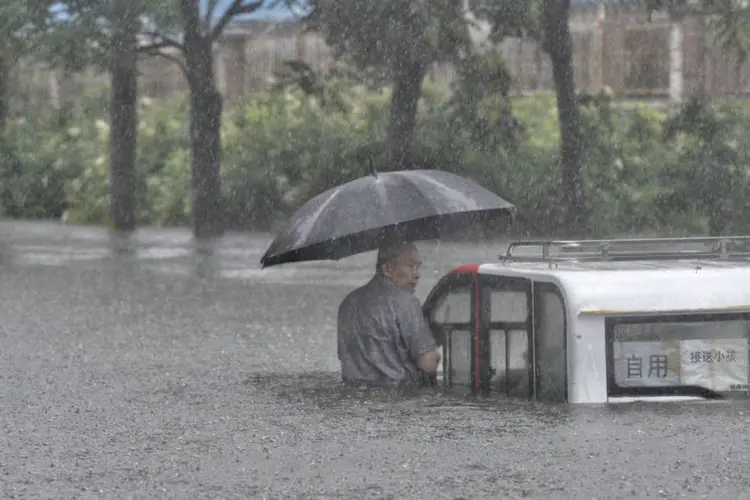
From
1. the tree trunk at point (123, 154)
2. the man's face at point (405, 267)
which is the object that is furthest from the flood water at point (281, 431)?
the tree trunk at point (123, 154)

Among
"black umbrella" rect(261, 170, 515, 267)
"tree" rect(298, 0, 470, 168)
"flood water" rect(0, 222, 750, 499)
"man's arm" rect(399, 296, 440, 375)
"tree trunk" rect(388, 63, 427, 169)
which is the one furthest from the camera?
"tree trunk" rect(388, 63, 427, 169)

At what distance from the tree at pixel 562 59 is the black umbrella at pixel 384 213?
18.5 m

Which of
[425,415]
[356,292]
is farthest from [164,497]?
[356,292]

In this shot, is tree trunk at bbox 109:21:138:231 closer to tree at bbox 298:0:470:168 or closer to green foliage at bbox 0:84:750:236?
green foliage at bbox 0:84:750:236

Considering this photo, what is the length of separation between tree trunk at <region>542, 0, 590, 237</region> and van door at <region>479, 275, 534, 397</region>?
19307 mm

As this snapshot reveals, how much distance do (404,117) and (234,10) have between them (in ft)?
10.9

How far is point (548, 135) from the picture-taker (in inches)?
1320

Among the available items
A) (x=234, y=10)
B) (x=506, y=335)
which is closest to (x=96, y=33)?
(x=234, y=10)

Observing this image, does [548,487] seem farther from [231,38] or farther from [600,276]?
[231,38]

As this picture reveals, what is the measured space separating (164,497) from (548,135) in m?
26.1

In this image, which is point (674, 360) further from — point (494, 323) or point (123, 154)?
point (123, 154)

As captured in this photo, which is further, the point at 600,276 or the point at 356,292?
the point at 356,292

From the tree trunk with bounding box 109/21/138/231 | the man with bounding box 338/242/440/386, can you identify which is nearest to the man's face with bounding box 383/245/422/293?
the man with bounding box 338/242/440/386

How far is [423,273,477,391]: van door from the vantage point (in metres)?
10.7
